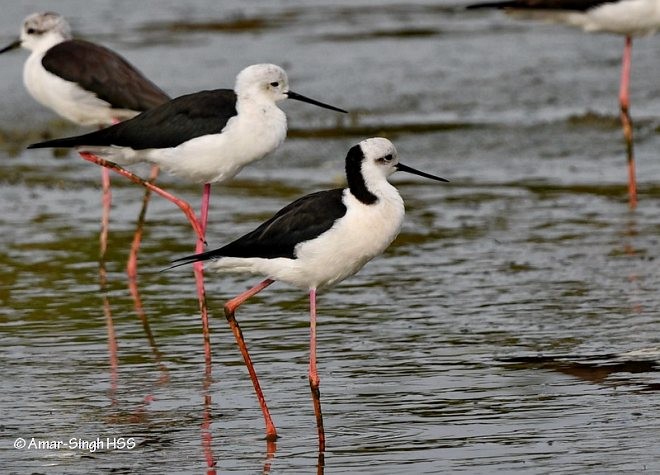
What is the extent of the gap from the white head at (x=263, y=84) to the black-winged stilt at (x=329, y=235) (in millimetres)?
1587

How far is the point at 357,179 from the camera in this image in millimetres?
6164

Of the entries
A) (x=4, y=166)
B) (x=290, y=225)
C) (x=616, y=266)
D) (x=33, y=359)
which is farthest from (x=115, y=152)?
(x=4, y=166)

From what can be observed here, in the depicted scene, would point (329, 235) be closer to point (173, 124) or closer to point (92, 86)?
point (173, 124)

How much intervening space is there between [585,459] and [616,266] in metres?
3.53

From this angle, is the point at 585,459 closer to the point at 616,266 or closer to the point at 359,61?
the point at 616,266

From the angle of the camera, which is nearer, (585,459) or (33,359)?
(585,459)

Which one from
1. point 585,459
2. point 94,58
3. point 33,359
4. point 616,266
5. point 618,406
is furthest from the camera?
point 94,58

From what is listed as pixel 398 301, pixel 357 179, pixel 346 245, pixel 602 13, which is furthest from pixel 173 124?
pixel 602 13

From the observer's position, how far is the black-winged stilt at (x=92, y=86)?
9758mm

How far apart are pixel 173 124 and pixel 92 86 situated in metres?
2.08

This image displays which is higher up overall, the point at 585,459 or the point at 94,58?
the point at 94,58

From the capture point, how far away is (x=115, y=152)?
827 cm

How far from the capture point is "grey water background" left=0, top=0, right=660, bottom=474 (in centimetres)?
583

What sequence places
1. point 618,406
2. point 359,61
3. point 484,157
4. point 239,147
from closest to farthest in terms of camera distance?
point 618,406 → point 239,147 → point 484,157 → point 359,61
